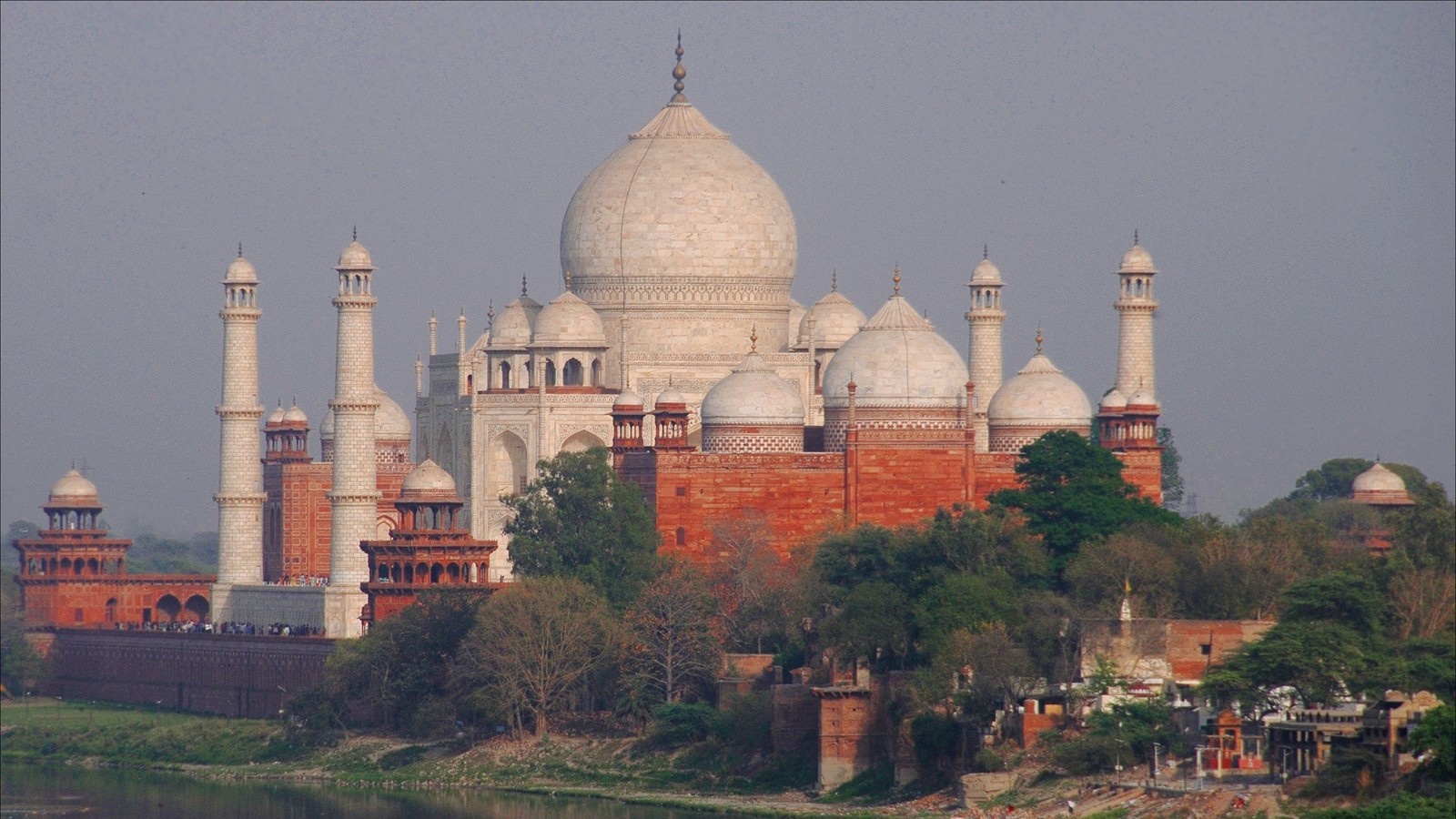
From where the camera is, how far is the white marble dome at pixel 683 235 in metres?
60.8

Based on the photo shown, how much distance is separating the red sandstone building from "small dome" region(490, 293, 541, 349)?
11.0m

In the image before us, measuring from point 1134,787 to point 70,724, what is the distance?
25.4 m

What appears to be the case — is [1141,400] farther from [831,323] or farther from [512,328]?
[512,328]

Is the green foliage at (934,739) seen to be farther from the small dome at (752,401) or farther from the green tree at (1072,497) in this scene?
the small dome at (752,401)

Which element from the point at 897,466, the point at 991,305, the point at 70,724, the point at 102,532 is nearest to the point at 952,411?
the point at 897,466

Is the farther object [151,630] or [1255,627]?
[151,630]

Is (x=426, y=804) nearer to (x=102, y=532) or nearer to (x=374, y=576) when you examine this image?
(x=374, y=576)

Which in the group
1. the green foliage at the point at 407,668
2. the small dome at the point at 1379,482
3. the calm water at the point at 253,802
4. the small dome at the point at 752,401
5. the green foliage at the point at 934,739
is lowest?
the calm water at the point at 253,802

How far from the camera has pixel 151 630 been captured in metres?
64.8

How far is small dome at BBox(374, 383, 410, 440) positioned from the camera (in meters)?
66.1

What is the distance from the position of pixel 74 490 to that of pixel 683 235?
16.1 metres

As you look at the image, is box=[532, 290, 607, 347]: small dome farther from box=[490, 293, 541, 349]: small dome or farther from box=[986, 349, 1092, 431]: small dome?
box=[986, 349, 1092, 431]: small dome

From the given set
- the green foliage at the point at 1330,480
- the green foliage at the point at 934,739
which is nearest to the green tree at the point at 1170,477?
the green foliage at the point at 1330,480

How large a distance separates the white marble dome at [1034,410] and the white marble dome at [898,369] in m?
1.49
